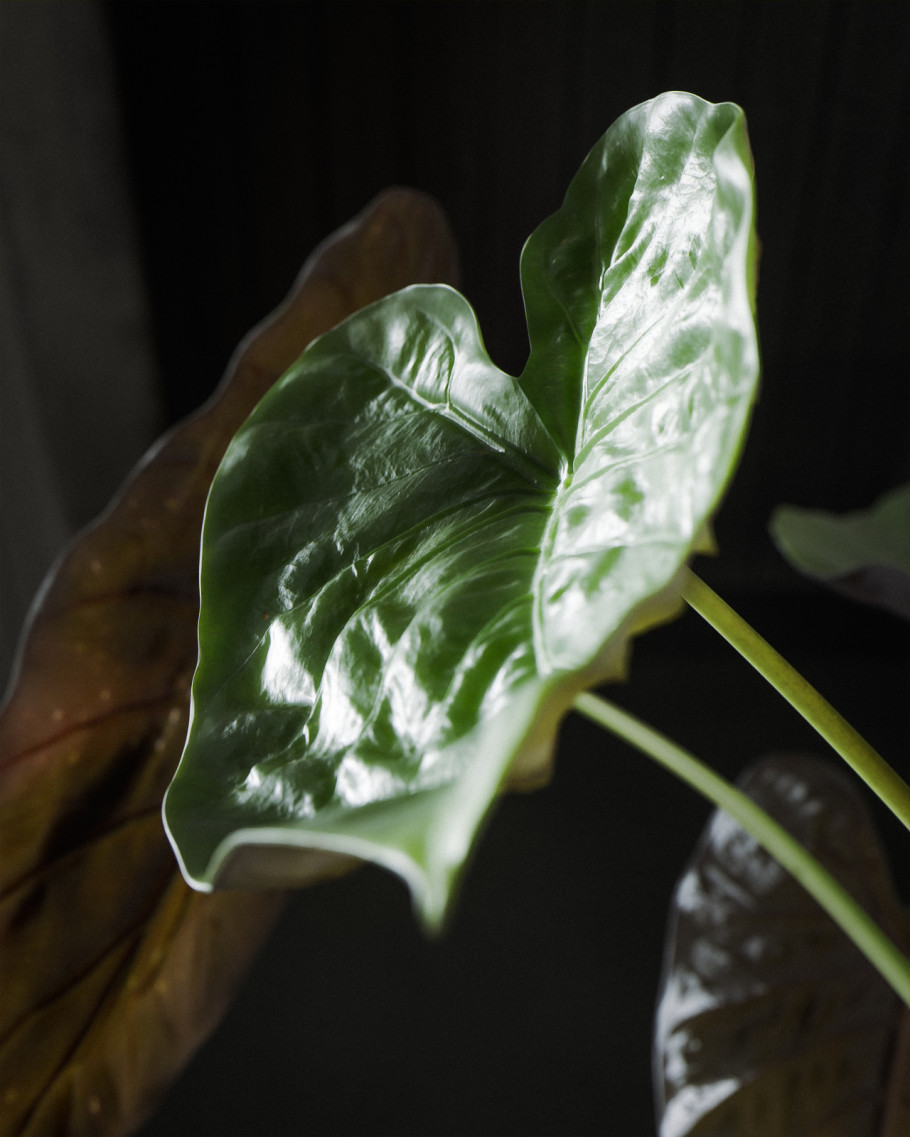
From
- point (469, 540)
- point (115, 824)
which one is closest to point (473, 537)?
point (469, 540)

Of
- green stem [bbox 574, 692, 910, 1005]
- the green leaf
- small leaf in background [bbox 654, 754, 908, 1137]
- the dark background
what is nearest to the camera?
the green leaf

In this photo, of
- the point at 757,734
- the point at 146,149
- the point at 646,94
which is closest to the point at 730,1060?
the point at 757,734

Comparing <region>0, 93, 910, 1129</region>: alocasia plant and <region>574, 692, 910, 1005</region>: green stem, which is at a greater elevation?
<region>0, 93, 910, 1129</region>: alocasia plant

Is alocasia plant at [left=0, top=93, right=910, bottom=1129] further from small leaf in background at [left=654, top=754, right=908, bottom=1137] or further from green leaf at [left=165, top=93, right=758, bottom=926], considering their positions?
small leaf in background at [left=654, top=754, right=908, bottom=1137]

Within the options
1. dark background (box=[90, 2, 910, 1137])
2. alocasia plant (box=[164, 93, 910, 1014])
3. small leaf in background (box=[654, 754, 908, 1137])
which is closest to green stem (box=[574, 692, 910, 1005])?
alocasia plant (box=[164, 93, 910, 1014])

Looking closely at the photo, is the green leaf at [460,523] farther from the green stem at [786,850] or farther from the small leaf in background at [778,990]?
the small leaf in background at [778,990]

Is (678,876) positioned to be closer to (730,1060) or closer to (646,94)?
(730,1060)
